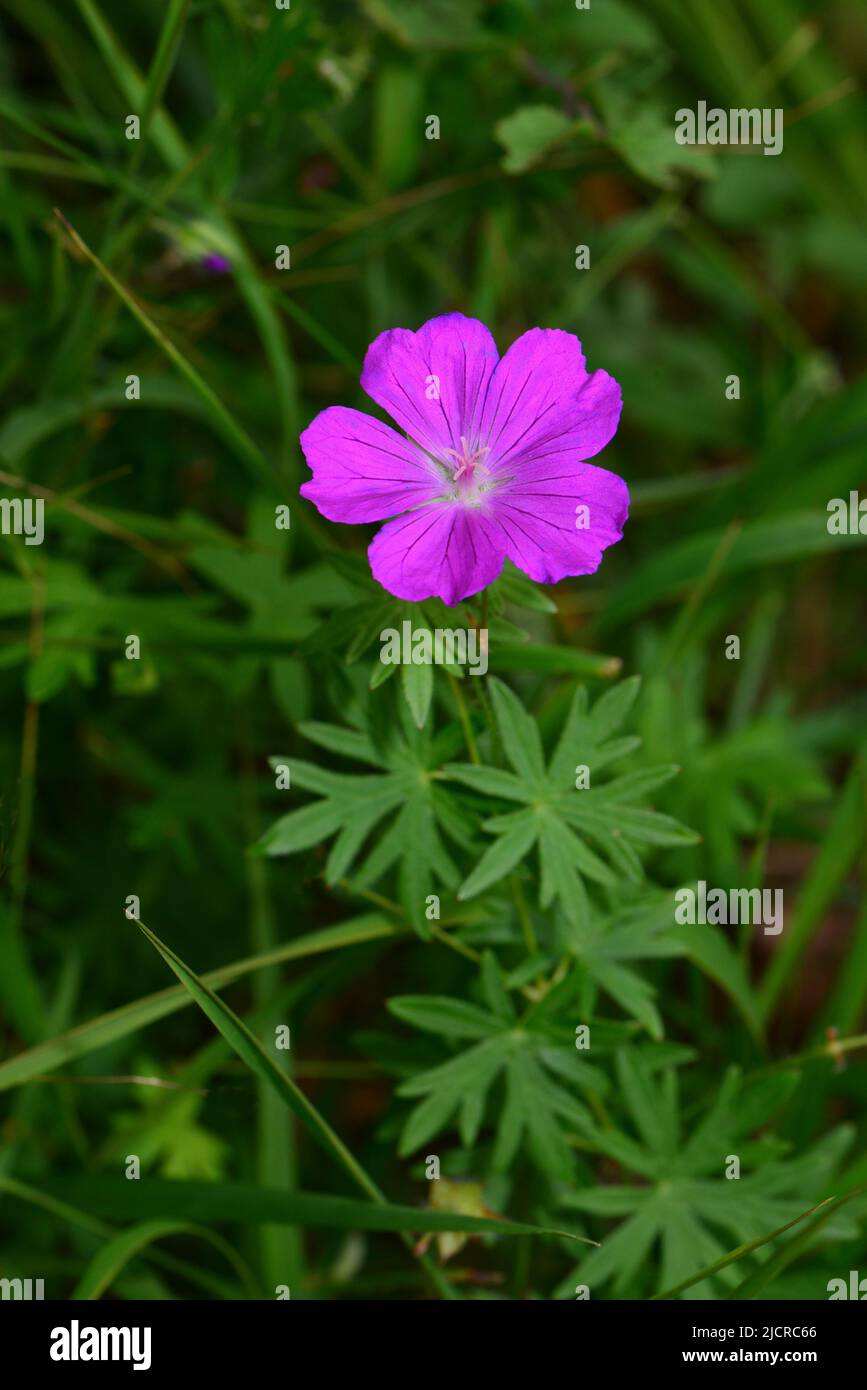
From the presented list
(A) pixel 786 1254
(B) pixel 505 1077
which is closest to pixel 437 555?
(B) pixel 505 1077

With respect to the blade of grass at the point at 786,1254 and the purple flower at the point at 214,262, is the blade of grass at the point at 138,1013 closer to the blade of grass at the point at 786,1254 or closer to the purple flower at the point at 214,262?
the blade of grass at the point at 786,1254

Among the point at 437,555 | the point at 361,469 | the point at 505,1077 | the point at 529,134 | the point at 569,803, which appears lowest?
the point at 505,1077

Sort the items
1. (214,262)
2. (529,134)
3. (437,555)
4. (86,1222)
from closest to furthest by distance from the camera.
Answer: (437,555) < (86,1222) < (529,134) < (214,262)

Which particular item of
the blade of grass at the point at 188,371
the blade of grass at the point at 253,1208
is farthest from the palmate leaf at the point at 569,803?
the blade of grass at the point at 188,371

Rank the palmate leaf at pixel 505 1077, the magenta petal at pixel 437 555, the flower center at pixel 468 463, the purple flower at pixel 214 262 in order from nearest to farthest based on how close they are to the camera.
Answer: the magenta petal at pixel 437 555
the flower center at pixel 468 463
the palmate leaf at pixel 505 1077
the purple flower at pixel 214 262

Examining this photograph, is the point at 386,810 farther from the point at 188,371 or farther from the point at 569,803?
the point at 188,371

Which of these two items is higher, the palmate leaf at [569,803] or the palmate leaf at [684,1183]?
the palmate leaf at [569,803]

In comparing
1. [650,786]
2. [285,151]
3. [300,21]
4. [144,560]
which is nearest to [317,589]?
[144,560]

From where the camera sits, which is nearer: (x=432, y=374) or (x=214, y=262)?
(x=432, y=374)

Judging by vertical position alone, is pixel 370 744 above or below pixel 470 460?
below
